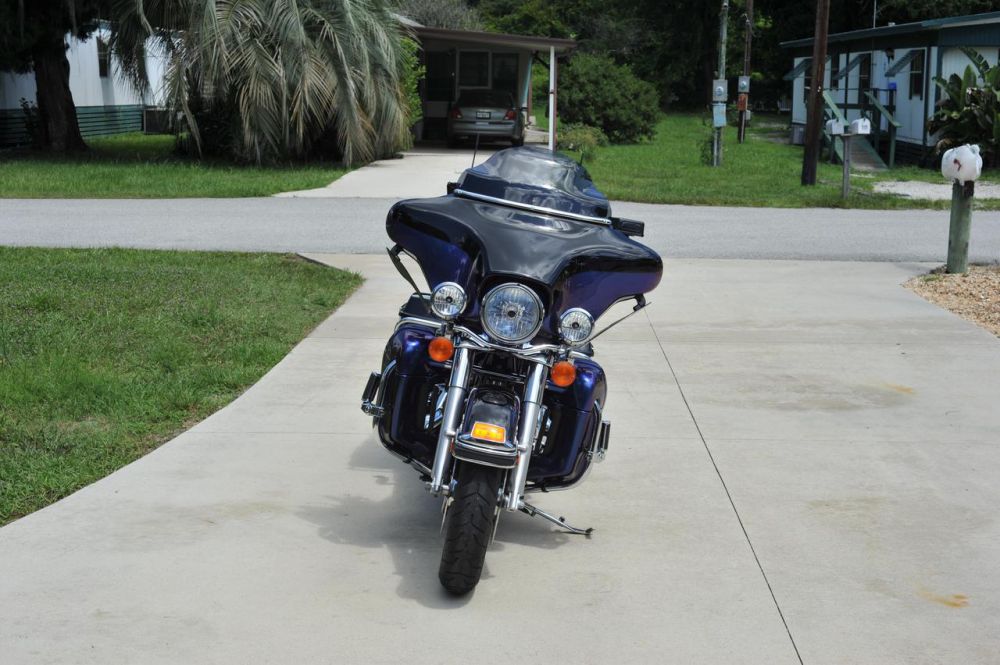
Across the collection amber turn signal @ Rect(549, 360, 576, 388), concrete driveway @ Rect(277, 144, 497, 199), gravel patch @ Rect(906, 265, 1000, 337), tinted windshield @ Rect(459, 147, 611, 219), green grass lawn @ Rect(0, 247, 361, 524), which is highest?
tinted windshield @ Rect(459, 147, 611, 219)

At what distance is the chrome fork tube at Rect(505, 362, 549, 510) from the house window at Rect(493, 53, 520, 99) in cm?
2788

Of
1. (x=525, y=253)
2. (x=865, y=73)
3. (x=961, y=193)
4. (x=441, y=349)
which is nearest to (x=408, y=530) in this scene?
(x=441, y=349)

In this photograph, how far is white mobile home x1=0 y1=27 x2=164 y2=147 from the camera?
2902 cm

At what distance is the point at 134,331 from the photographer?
7.94 metres

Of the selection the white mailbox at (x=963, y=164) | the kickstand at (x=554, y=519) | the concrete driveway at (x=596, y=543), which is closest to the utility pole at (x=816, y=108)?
the white mailbox at (x=963, y=164)

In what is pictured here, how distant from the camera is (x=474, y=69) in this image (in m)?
31.2

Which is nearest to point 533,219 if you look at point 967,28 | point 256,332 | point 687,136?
point 256,332

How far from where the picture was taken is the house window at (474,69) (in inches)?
1225

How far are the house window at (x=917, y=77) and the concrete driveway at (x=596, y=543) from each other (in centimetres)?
2230

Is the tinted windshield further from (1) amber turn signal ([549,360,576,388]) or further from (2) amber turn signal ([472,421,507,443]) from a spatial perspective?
(2) amber turn signal ([472,421,507,443])

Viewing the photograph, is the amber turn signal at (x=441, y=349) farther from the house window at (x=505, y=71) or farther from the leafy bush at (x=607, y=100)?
the leafy bush at (x=607, y=100)

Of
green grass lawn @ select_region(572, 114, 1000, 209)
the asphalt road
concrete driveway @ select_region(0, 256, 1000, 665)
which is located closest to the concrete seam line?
concrete driveway @ select_region(0, 256, 1000, 665)

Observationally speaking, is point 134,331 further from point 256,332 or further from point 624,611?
point 624,611

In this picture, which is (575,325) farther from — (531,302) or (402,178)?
(402,178)
